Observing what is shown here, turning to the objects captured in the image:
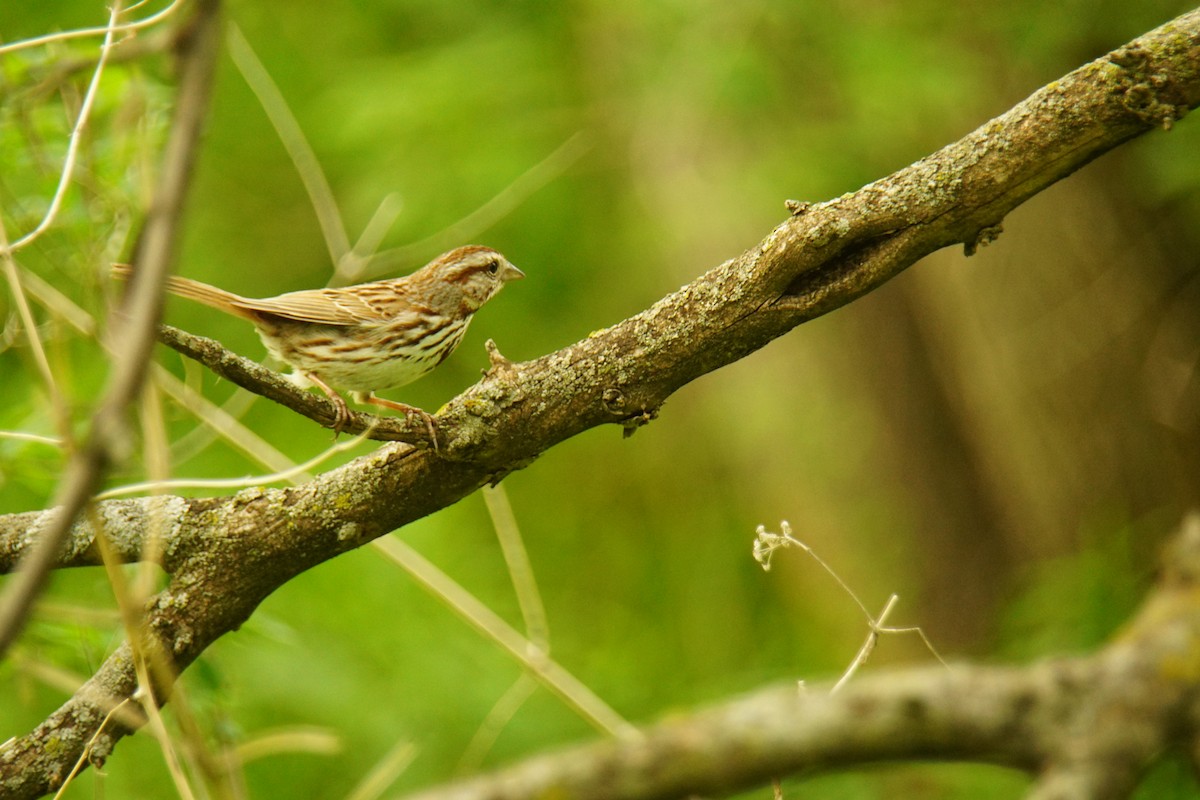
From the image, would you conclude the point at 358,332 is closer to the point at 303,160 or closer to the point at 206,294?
the point at 206,294

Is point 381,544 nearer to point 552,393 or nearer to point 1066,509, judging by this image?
point 552,393

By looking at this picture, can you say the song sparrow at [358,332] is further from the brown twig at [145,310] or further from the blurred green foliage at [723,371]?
the brown twig at [145,310]

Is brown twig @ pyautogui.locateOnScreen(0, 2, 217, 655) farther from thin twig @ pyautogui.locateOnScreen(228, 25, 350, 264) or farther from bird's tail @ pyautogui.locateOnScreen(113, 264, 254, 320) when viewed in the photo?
thin twig @ pyautogui.locateOnScreen(228, 25, 350, 264)

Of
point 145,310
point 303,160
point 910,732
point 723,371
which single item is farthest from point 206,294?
point 723,371

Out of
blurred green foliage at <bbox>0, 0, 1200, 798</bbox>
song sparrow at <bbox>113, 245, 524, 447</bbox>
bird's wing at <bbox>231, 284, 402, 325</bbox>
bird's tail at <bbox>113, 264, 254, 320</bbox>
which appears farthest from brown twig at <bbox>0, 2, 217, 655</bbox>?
blurred green foliage at <bbox>0, 0, 1200, 798</bbox>

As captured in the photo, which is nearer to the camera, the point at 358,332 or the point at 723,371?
the point at 358,332

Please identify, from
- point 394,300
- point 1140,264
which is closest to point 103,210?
point 394,300

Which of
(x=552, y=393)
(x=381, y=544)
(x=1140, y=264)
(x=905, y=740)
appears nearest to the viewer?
(x=905, y=740)
